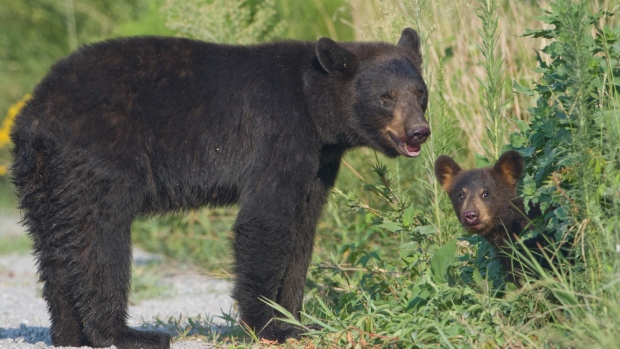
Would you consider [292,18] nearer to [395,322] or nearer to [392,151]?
[392,151]

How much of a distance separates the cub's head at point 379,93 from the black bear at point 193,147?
0.03 feet

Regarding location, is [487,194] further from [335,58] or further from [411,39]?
[411,39]

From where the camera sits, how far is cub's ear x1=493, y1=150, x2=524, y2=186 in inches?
206

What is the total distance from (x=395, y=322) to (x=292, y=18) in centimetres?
A: 788

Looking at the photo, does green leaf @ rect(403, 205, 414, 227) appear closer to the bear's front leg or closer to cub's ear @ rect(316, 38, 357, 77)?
the bear's front leg

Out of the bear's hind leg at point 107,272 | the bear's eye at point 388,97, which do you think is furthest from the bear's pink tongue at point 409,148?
the bear's hind leg at point 107,272

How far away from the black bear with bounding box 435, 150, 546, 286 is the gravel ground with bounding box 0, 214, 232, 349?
189cm

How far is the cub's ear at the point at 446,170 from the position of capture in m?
5.76

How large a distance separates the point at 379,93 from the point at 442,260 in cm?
152

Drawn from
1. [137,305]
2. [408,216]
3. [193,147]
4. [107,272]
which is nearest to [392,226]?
[408,216]

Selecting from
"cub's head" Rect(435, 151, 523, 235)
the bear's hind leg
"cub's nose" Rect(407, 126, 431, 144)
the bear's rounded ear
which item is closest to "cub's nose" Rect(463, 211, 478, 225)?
"cub's head" Rect(435, 151, 523, 235)

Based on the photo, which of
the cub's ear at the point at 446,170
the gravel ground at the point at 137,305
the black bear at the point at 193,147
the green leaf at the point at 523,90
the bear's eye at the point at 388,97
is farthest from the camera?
the gravel ground at the point at 137,305

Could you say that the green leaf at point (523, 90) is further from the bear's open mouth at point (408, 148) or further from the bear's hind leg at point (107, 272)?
the bear's hind leg at point (107, 272)

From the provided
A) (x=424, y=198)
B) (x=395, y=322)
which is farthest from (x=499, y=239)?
(x=424, y=198)
